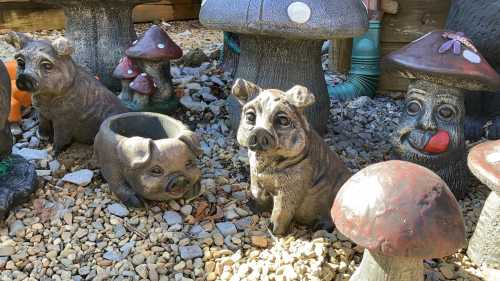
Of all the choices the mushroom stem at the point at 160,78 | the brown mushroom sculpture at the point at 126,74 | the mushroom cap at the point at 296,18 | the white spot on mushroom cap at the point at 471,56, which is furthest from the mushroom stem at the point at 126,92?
the white spot on mushroom cap at the point at 471,56

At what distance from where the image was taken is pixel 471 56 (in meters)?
2.64

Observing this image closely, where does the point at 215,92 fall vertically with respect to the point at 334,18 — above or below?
below

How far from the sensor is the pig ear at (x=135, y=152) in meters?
2.52

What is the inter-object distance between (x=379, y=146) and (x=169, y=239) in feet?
5.74

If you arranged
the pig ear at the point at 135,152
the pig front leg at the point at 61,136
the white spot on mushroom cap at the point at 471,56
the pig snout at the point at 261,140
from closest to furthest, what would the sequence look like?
the pig snout at the point at 261,140
the pig ear at the point at 135,152
the white spot on mushroom cap at the point at 471,56
the pig front leg at the point at 61,136

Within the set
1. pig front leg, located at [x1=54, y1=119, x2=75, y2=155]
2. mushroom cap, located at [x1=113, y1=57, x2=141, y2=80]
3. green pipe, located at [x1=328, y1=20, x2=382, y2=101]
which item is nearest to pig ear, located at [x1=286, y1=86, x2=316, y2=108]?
pig front leg, located at [x1=54, y1=119, x2=75, y2=155]

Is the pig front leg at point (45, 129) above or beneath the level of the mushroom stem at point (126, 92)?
beneath

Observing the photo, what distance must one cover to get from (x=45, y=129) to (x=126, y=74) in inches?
25.5

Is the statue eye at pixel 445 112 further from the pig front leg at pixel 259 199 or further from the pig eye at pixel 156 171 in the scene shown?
the pig eye at pixel 156 171

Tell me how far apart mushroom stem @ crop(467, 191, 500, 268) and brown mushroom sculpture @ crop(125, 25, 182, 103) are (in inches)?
85.7

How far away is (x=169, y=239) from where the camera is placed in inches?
99.6

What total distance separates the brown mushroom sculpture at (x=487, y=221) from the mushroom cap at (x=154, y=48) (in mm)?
2036

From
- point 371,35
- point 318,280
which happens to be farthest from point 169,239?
point 371,35

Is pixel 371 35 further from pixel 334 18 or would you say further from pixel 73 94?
pixel 73 94
